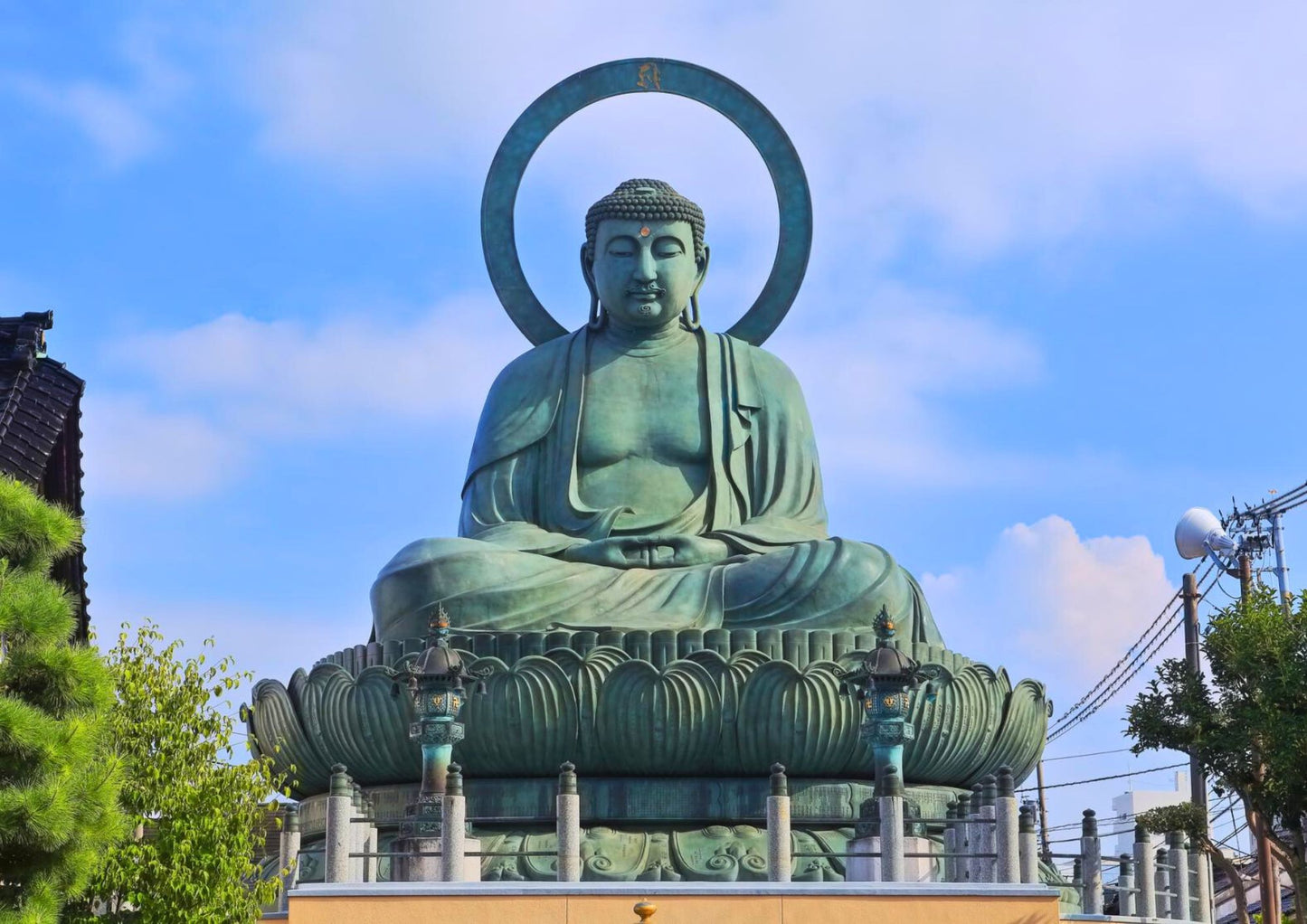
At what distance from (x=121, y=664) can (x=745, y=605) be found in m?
4.38

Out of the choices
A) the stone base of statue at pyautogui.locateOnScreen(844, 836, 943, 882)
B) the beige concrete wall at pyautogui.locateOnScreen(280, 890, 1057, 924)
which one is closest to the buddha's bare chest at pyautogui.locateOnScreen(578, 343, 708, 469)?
the stone base of statue at pyautogui.locateOnScreen(844, 836, 943, 882)

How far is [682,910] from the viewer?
11.0 m

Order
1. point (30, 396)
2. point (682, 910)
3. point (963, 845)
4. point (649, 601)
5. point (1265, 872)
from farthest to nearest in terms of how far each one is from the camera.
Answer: point (1265, 872), point (30, 396), point (649, 601), point (963, 845), point (682, 910)

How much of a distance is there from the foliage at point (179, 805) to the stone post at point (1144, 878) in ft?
16.7

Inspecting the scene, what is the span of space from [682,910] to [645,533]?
14.6 ft

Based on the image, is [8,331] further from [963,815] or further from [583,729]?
[963,815]

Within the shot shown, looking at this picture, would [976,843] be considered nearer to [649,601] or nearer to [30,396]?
[649,601]

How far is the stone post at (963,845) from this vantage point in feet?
38.8

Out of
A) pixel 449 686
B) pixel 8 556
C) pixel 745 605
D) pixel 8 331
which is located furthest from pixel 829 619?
pixel 8 331

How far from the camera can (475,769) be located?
1305 centimetres

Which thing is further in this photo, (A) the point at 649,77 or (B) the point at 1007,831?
(A) the point at 649,77

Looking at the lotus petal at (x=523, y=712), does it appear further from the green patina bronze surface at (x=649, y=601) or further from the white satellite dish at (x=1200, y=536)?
the white satellite dish at (x=1200, y=536)

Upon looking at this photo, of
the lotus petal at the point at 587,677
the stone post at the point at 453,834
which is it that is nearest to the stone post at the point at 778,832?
the stone post at the point at 453,834

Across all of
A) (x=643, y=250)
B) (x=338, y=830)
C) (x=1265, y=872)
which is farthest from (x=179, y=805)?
(x=1265, y=872)
